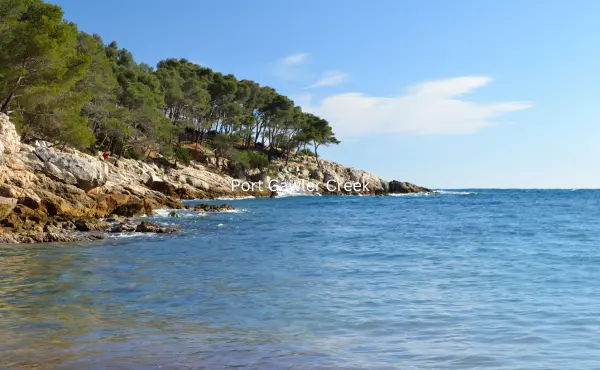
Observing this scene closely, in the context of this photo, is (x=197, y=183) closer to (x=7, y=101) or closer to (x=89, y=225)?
(x=7, y=101)

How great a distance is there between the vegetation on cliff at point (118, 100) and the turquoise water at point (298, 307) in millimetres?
17091

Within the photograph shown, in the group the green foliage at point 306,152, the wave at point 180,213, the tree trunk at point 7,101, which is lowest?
the wave at point 180,213

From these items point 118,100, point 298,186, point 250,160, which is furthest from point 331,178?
point 118,100

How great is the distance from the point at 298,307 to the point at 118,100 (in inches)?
2113

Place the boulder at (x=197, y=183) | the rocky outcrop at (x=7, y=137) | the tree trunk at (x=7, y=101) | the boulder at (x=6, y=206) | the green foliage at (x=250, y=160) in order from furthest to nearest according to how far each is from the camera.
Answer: the green foliage at (x=250, y=160), the boulder at (x=197, y=183), the tree trunk at (x=7, y=101), the rocky outcrop at (x=7, y=137), the boulder at (x=6, y=206)

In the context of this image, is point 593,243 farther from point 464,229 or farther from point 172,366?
point 172,366

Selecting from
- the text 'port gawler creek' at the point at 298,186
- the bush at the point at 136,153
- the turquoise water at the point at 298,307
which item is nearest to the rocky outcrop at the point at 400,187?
the text 'port gawler creek' at the point at 298,186

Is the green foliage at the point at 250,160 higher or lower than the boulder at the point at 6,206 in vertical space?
higher

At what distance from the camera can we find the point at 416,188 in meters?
105

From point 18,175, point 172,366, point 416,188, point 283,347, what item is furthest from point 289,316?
point 416,188

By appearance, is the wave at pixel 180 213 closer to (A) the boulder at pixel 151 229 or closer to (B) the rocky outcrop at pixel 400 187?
(A) the boulder at pixel 151 229

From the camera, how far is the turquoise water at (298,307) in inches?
267

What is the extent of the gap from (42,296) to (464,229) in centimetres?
2248

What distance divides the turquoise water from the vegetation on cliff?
1709 centimetres
